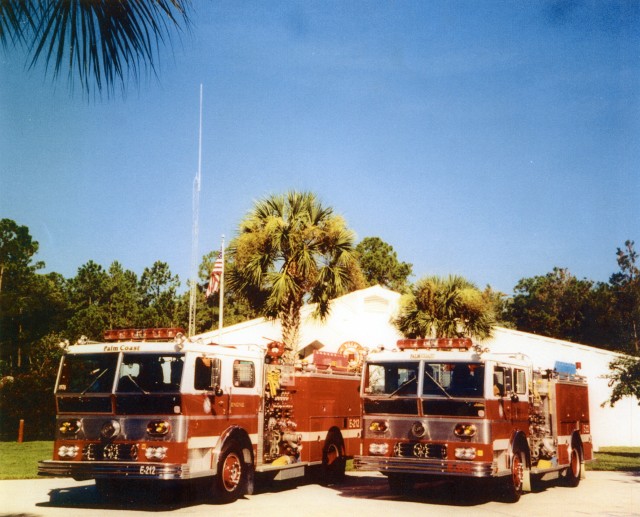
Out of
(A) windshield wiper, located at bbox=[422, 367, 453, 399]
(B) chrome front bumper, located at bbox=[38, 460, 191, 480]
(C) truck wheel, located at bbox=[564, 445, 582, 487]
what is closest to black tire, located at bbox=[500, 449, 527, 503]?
(A) windshield wiper, located at bbox=[422, 367, 453, 399]

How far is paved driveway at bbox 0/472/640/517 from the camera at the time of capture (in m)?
11.8

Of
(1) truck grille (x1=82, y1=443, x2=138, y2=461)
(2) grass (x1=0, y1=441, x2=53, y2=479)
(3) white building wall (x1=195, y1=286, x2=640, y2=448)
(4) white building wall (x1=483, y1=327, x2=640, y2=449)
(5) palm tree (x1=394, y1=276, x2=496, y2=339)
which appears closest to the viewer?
(1) truck grille (x1=82, y1=443, x2=138, y2=461)

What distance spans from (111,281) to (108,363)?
48661 mm

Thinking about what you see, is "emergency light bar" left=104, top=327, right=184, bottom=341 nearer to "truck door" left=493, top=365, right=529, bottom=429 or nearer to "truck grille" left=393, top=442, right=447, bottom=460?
"truck grille" left=393, top=442, right=447, bottom=460

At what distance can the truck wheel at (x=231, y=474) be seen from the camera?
12.4 m

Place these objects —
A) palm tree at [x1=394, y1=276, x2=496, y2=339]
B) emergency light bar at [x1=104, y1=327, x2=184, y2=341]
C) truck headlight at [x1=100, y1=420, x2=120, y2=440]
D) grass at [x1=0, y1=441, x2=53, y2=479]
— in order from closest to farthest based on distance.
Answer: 1. truck headlight at [x1=100, y1=420, x2=120, y2=440]
2. emergency light bar at [x1=104, y1=327, x2=184, y2=341]
3. grass at [x1=0, y1=441, x2=53, y2=479]
4. palm tree at [x1=394, y1=276, x2=496, y2=339]

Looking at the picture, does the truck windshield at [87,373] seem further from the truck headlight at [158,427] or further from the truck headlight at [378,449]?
the truck headlight at [378,449]

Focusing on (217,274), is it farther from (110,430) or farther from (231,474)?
(110,430)

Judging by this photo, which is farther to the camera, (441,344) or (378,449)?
(441,344)

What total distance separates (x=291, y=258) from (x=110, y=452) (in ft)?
35.2

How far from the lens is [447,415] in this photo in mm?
12930

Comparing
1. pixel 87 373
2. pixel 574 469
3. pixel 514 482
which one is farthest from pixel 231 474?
pixel 574 469

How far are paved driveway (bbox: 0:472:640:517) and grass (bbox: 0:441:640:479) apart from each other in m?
1.97

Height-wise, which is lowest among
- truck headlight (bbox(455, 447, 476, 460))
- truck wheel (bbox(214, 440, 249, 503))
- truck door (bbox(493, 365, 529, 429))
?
truck wheel (bbox(214, 440, 249, 503))
